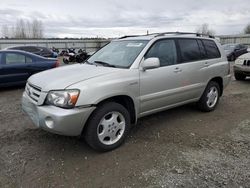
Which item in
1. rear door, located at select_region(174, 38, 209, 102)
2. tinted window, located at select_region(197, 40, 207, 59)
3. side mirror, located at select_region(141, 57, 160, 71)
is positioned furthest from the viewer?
tinted window, located at select_region(197, 40, 207, 59)

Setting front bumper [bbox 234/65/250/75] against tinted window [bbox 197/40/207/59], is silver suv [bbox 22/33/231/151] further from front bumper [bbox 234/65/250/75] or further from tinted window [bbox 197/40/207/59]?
front bumper [bbox 234/65/250/75]

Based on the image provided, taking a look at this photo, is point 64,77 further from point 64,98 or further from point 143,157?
point 143,157

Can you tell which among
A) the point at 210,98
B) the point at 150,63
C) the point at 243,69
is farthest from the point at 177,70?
the point at 243,69

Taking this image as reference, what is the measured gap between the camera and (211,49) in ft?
17.2

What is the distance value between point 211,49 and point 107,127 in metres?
3.17

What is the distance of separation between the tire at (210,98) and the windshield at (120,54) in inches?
76.5

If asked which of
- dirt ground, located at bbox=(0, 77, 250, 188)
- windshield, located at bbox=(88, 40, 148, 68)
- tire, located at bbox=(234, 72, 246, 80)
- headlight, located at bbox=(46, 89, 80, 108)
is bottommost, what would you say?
dirt ground, located at bbox=(0, 77, 250, 188)

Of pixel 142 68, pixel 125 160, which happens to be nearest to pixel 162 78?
pixel 142 68

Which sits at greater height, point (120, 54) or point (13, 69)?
point (120, 54)

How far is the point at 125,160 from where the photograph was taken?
10.7 feet

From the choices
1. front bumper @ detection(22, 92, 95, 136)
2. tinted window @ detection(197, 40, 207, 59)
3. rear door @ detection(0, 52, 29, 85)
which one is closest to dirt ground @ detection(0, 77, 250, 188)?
front bumper @ detection(22, 92, 95, 136)

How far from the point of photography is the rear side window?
452cm

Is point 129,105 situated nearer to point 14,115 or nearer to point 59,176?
point 59,176

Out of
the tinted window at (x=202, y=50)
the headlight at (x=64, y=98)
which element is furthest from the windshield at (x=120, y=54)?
the tinted window at (x=202, y=50)
